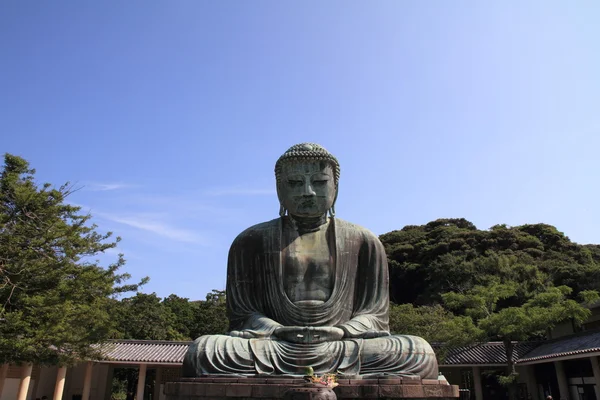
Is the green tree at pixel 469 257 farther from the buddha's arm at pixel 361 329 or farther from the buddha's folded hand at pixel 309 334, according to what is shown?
the buddha's folded hand at pixel 309 334

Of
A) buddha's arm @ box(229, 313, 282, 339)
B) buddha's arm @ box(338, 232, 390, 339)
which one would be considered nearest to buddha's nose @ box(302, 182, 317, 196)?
buddha's arm @ box(338, 232, 390, 339)

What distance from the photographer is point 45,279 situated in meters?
15.6

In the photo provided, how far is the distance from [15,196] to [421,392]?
1541 cm

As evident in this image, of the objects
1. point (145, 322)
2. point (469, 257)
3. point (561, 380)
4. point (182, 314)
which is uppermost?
point (469, 257)

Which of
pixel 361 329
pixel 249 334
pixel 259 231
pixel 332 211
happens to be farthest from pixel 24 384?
pixel 361 329

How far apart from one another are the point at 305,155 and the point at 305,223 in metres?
1.18

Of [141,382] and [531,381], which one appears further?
[531,381]

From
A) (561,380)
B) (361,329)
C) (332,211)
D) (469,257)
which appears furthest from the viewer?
(469,257)

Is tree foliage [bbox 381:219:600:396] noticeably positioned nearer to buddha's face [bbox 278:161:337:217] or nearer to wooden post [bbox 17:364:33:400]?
buddha's face [bbox 278:161:337:217]

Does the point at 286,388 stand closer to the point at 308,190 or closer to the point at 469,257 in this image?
the point at 308,190

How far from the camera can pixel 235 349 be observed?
6742 millimetres

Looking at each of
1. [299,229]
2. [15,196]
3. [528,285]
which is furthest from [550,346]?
[15,196]

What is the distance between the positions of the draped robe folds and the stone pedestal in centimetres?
26

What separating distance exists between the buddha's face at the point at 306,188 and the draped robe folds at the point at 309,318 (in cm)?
41
